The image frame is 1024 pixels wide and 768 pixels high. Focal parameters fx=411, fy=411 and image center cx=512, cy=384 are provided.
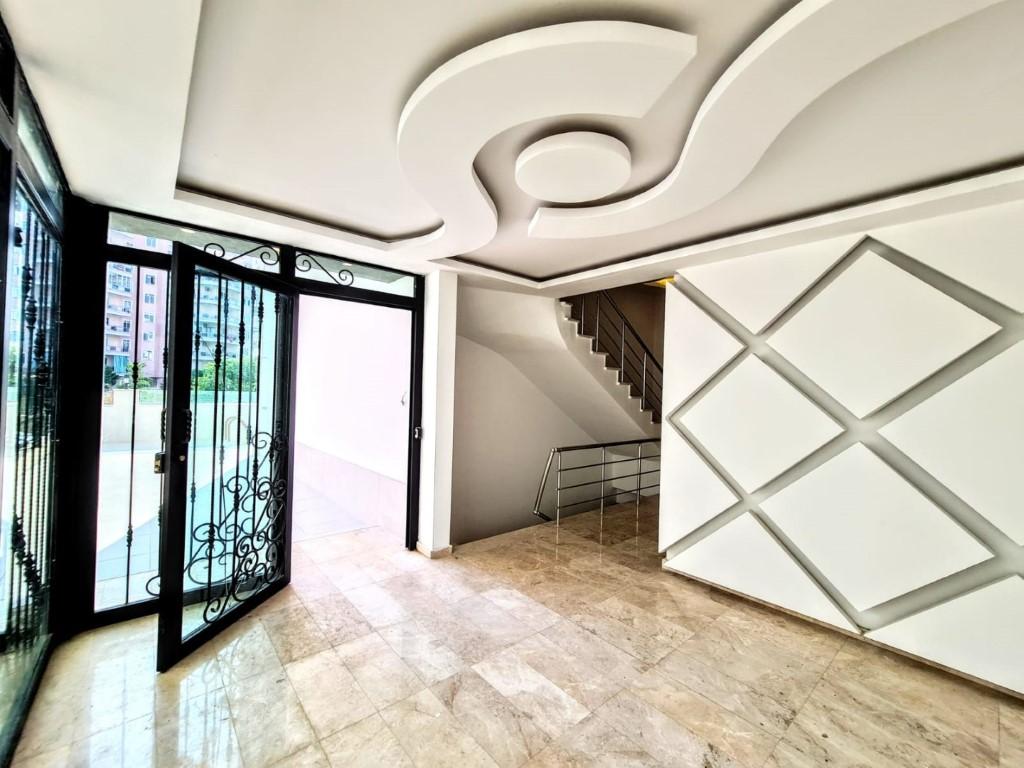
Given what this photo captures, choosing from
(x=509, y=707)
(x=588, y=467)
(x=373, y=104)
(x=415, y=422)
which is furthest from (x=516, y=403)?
(x=373, y=104)

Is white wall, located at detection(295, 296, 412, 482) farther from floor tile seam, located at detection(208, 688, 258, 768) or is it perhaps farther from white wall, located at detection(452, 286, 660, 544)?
floor tile seam, located at detection(208, 688, 258, 768)

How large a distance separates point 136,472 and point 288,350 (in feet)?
4.08

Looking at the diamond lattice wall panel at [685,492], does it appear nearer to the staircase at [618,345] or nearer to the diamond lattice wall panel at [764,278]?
the diamond lattice wall panel at [764,278]

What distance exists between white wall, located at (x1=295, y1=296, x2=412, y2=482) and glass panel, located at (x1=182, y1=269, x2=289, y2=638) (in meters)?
1.40

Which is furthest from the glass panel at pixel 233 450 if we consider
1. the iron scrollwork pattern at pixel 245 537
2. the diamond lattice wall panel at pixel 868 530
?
the diamond lattice wall panel at pixel 868 530

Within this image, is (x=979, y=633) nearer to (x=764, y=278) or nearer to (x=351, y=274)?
(x=764, y=278)

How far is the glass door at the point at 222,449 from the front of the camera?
2.22 metres

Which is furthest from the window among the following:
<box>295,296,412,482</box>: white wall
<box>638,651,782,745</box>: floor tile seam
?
<box>638,651,782,745</box>: floor tile seam

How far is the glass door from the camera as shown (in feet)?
7.27

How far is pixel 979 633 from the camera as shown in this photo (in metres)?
2.27

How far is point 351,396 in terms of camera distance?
18.2ft

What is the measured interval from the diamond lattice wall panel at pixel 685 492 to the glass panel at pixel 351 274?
2.78 m

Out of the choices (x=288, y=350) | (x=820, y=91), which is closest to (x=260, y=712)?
(x=288, y=350)

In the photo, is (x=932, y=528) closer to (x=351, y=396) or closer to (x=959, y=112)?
(x=959, y=112)
